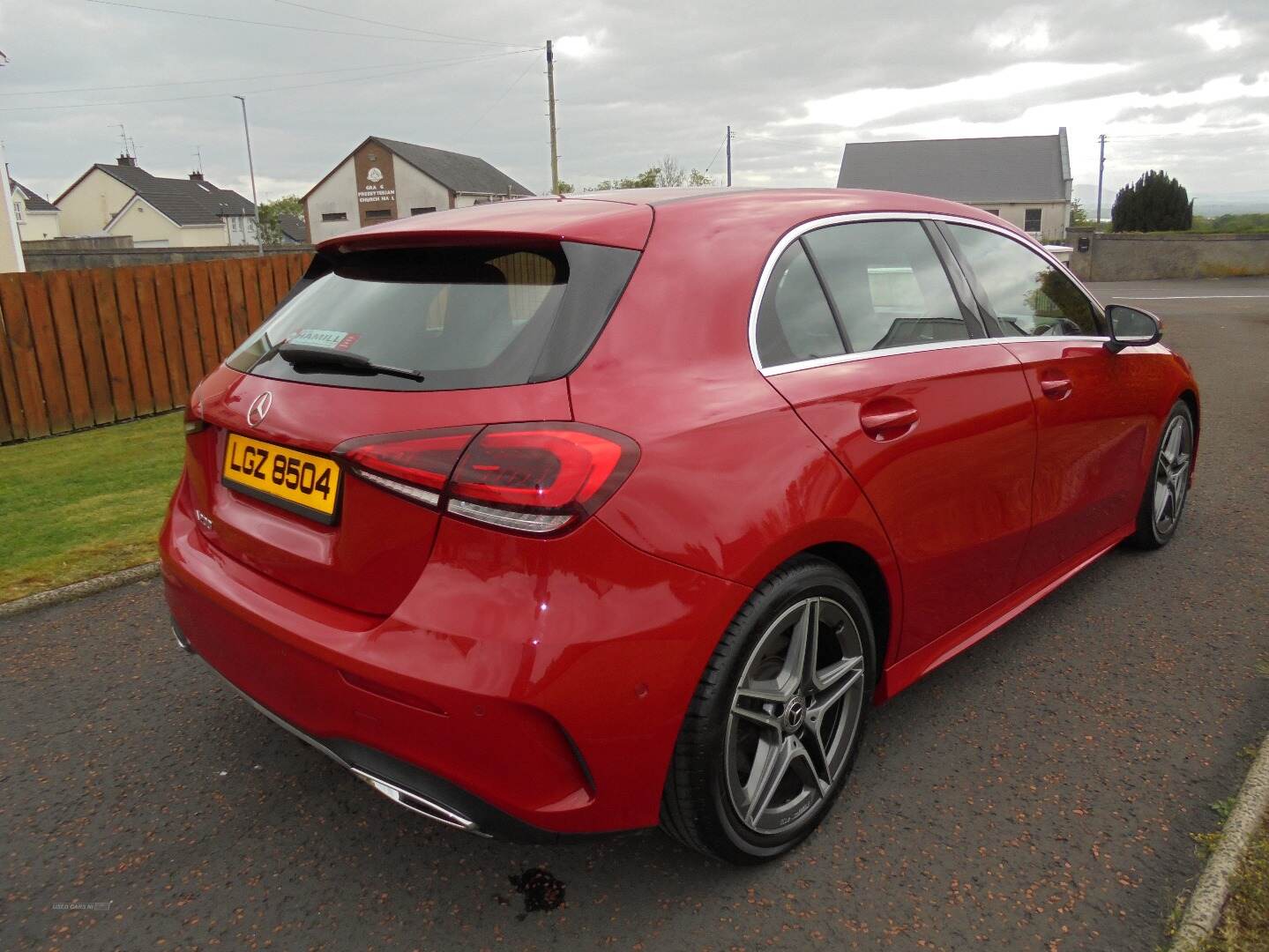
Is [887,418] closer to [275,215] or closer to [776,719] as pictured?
[776,719]

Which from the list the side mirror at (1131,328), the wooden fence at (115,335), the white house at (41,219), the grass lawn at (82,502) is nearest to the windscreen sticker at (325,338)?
the grass lawn at (82,502)

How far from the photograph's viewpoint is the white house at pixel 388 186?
70.3 metres

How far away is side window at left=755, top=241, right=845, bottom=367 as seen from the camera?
2375mm

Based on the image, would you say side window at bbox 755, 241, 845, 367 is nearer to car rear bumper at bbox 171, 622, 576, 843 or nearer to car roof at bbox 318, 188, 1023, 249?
car roof at bbox 318, 188, 1023, 249

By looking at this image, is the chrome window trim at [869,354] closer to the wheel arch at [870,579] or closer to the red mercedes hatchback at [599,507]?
the red mercedes hatchback at [599,507]

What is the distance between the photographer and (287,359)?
236cm

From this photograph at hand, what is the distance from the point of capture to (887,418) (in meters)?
2.54

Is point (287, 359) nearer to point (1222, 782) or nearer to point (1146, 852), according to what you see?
point (1146, 852)

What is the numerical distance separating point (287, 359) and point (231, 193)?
325 feet

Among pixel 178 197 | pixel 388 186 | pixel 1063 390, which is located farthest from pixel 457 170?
pixel 1063 390

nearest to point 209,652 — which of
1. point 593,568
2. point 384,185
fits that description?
point 593,568

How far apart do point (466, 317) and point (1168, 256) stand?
124 feet

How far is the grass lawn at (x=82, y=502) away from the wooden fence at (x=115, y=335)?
0.96 ft

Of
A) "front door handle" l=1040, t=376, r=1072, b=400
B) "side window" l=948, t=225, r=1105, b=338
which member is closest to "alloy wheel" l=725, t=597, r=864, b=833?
"front door handle" l=1040, t=376, r=1072, b=400
